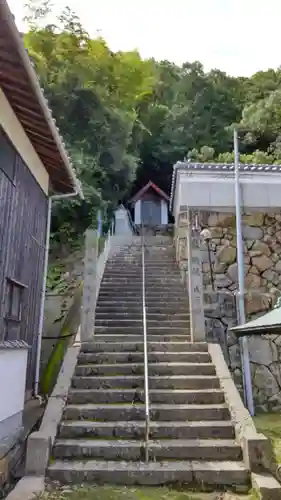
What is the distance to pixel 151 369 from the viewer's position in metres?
7.04

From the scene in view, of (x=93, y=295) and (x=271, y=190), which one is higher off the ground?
(x=271, y=190)

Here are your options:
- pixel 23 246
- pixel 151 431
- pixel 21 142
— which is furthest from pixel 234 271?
pixel 21 142

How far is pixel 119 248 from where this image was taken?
15828 mm

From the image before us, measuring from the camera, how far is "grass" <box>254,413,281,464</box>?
6142 millimetres

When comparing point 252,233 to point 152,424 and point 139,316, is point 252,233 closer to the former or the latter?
point 139,316

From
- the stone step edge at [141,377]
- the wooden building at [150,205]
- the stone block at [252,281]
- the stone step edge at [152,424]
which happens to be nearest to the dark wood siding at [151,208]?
the wooden building at [150,205]

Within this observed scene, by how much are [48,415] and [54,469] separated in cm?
91

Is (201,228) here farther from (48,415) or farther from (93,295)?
(48,415)

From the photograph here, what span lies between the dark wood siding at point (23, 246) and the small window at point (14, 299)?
87 millimetres

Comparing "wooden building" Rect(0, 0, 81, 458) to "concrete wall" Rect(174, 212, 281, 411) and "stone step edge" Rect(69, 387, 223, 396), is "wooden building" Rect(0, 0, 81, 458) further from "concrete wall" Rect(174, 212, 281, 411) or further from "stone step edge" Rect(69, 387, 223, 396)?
"concrete wall" Rect(174, 212, 281, 411)

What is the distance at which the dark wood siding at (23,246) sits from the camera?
607 centimetres

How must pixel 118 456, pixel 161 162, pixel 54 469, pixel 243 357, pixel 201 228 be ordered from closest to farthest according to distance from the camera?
pixel 54 469
pixel 118 456
pixel 243 357
pixel 201 228
pixel 161 162

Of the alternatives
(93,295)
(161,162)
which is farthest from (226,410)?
→ (161,162)

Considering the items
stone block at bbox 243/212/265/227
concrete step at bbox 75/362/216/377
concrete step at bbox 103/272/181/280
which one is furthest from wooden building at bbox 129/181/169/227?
concrete step at bbox 75/362/216/377
